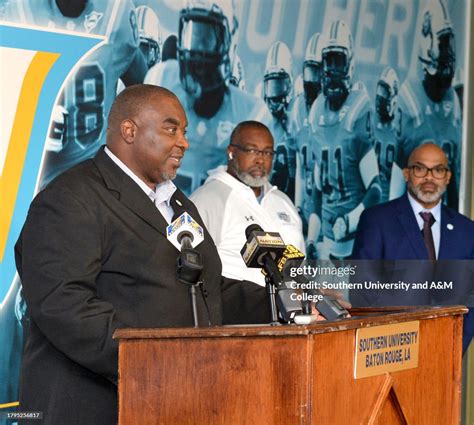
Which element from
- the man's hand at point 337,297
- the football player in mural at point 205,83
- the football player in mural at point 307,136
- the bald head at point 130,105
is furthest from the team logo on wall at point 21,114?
the football player in mural at point 307,136

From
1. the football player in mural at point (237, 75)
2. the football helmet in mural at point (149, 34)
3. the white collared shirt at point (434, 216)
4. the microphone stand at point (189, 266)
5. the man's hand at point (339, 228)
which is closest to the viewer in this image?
the microphone stand at point (189, 266)

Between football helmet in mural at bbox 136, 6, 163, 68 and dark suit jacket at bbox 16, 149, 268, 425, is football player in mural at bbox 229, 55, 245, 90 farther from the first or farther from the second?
dark suit jacket at bbox 16, 149, 268, 425

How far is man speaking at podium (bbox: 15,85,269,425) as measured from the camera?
305 centimetres

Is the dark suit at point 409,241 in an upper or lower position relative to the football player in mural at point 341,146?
lower

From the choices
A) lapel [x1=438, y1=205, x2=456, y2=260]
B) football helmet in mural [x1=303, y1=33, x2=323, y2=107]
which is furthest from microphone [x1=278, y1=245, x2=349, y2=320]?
football helmet in mural [x1=303, y1=33, x2=323, y2=107]

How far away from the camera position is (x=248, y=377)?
2.49 m

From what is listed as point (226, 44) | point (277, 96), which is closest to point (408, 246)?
point (277, 96)

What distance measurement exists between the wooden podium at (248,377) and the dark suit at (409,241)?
3347mm

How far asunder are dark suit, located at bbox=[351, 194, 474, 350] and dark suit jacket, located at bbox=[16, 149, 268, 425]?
2.76m

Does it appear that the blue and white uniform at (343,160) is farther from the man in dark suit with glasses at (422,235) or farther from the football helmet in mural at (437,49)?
the football helmet in mural at (437,49)

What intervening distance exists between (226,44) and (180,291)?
289cm

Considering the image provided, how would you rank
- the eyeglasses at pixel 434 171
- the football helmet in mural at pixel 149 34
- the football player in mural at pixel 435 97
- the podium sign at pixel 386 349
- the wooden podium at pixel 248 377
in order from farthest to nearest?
1. the football player in mural at pixel 435 97
2. the eyeglasses at pixel 434 171
3. the football helmet in mural at pixel 149 34
4. the podium sign at pixel 386 349
5. the wooden podium at pixel 248 377

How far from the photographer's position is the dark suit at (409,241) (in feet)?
19.9

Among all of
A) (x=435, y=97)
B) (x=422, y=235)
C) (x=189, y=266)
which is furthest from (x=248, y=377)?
(x=435, y=97)
